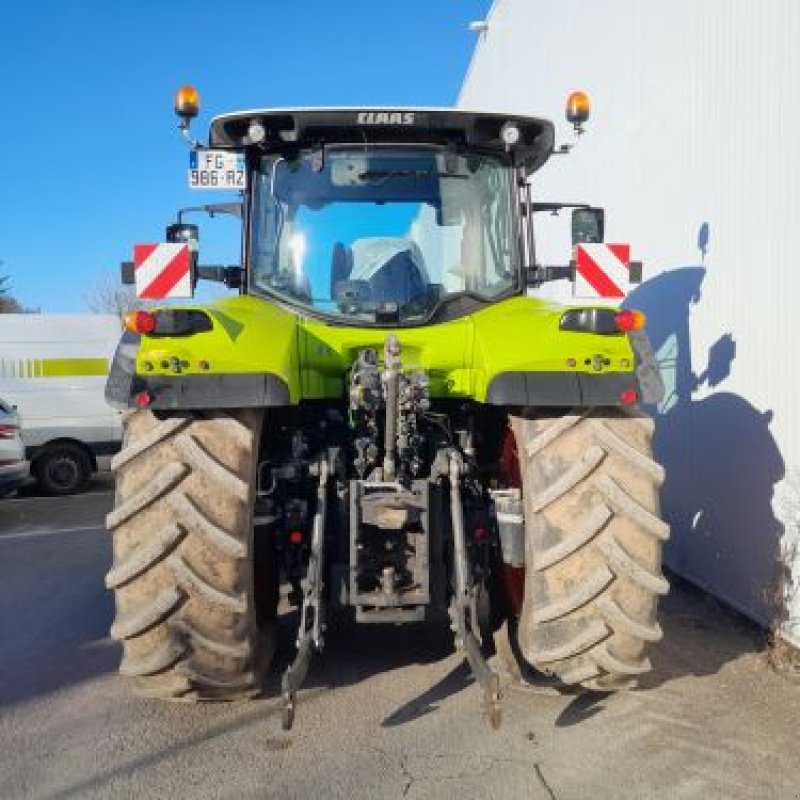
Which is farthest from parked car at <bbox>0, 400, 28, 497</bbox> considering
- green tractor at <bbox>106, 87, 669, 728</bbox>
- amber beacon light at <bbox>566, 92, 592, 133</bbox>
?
amber beacon light at <bbox>566, 92, 592, 133</bbox>

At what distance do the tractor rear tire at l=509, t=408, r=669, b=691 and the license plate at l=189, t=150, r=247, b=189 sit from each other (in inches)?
108

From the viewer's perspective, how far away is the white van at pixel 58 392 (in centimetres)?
1259

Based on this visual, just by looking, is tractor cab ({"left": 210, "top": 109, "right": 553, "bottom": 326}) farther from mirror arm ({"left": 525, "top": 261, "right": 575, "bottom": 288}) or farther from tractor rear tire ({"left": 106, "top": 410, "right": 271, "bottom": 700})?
tractor rear tire ({"left": 106, "top": 410, "right": 271, "bottom": 700})

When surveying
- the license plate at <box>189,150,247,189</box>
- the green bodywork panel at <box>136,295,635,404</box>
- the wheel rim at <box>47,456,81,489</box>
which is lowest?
the wheel rim at <box>47,456,81,489</box>

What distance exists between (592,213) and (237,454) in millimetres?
2623

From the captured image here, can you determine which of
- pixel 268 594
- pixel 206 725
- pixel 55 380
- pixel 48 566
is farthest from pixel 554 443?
pixel 55 380

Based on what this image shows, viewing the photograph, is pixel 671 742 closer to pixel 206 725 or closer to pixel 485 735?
pixel 485 735

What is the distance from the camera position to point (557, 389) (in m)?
3.43

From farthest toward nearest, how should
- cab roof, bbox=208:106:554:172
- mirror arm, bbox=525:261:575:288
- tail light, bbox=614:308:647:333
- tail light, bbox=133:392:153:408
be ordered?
mirror arm, bbox=525:261:575:288
cab roof, bbox=208:106:554:172
tail light, bbox=614:308:647:333
tail light, bbox=133:392:153:408

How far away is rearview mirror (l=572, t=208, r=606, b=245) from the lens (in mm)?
4961

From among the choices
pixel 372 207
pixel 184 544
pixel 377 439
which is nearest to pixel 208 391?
pixel 184 544

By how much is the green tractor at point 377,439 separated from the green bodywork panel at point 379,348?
1 centimetres

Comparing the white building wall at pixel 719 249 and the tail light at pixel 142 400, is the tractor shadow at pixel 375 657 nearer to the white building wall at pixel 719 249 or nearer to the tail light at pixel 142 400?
the tail light at pixel 142 400

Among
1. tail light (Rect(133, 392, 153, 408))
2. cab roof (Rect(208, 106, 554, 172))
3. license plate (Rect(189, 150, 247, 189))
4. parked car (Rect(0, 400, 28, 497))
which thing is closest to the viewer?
tail light (Rect(133, 392, 153, 408))
